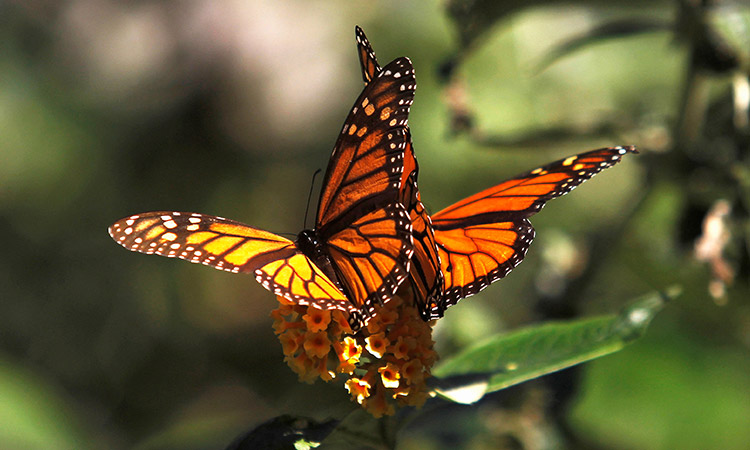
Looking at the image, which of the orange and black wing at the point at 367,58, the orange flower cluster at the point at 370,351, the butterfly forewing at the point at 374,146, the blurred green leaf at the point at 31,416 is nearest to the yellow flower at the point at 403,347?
the orange flower cluster at the point at 370,351

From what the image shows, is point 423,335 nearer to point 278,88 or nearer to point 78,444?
point 78,444

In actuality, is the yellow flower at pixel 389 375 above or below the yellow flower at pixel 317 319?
below

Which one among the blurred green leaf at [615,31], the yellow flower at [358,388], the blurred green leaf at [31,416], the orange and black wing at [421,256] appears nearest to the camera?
the yellow flower at [358,388]

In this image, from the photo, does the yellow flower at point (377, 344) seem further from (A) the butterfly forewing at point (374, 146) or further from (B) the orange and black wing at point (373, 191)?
(A) the butterfly forewing at point (374, 146)

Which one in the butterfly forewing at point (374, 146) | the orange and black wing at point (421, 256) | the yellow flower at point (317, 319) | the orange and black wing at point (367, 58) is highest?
the orange and black wing at point (367, 58)

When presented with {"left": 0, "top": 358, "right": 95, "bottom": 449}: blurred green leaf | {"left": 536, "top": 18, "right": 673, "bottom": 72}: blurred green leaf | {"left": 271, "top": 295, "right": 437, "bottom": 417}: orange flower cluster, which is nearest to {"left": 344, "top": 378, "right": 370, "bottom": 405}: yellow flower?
{"left": 271, "top": 295, "right": 437, "bottom": 417}: orange flower cluster

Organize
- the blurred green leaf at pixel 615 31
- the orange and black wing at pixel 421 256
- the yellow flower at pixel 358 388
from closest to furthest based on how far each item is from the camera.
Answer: the yellow flower at pixel 358 388, the orange and black wing at pixel 421 256, the blurred green leaf at pixel 615 31

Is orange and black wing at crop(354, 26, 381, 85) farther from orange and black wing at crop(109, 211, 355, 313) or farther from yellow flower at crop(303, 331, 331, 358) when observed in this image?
yellow flower at crop(303, 331, 331, 358)

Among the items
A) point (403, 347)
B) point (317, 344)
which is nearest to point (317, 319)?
point (317, 344)
